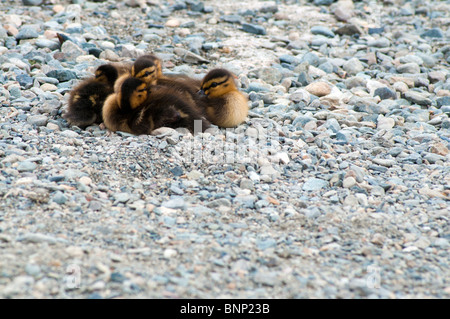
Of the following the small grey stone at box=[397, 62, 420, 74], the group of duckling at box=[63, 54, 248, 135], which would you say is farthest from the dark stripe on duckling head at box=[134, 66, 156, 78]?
the small grey stone at box=[397, 62, 420, 74]

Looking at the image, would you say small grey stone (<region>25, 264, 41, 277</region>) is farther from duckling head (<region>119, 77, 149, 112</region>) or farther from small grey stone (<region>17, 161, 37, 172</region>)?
duckling head (<region>119, 77, 149, 112</region>)

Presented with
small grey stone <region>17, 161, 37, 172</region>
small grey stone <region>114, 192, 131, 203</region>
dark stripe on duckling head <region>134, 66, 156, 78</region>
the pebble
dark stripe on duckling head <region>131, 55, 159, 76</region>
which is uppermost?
dark stripe on duckling head <region>131, 55, 159, 76</region>

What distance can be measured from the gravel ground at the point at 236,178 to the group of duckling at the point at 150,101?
14 centimetres

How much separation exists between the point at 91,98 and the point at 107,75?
1.18ft

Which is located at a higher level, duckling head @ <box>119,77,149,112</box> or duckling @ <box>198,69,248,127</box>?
duckling head @ <box>119,77,149,112</box>

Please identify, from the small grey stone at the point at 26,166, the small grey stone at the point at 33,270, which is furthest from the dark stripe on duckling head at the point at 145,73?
the small grey stone at the point at 33,270

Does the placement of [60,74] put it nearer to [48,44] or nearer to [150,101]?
[48,44]

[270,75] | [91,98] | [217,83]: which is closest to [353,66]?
[270,75]

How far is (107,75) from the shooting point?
19.1 ft

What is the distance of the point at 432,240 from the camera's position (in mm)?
3984

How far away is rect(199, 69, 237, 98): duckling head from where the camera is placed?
19.1 feet

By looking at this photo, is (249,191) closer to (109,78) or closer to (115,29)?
(109,78)

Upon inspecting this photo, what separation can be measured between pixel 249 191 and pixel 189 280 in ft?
4.48
